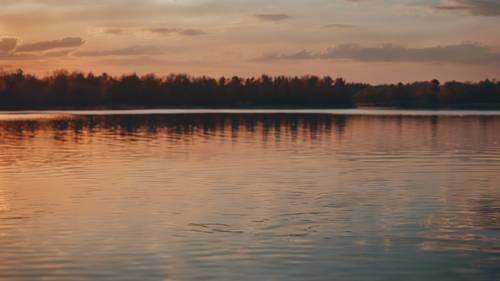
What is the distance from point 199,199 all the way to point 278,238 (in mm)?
8043

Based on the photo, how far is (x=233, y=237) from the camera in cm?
2116

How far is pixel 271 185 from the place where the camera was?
33094 mm

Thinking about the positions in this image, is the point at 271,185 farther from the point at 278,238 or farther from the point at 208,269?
the point at 208,269

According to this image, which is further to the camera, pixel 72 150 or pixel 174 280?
pixel 72 150

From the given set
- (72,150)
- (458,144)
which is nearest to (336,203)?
(72,150)

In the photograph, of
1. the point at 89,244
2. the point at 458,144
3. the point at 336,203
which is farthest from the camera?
the point at 458,144

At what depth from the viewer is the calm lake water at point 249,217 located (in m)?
18.0

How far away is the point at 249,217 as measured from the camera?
24.5 m

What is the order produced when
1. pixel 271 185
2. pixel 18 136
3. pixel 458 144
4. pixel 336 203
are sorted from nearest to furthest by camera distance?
1. pixel 336 203
2. pixel 271 185
3. pixel 458 144
4. pixel 18 136

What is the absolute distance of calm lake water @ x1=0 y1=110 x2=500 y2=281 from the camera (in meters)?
18.0

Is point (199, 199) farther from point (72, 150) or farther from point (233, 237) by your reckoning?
point (72, 150)

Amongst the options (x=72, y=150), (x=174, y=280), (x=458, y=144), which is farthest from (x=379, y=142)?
(x=174, y=280)

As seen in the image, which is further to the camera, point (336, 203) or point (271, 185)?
point (271, 185)

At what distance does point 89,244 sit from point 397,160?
2876cm
